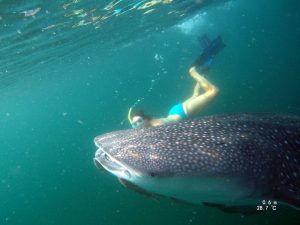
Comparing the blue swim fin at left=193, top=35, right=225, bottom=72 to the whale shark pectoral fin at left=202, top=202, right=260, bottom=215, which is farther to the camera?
the blue swim fin at left=193, top=35, right=225, bottom=72

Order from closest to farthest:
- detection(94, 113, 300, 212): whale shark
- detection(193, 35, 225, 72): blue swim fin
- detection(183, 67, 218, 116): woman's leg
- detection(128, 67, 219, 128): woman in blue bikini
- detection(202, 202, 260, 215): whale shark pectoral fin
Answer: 1. detection(94, 113, 300, 212): whale shark
2. detection(202, 202, 260, 215): whale shark pectoral fin
3. detection(128, 67, 219, 128): woman in blue bikini
4. detection(183, 67, 218, 116): woman's leg
5. detection(193, 35, 225, 72): blue swim fin

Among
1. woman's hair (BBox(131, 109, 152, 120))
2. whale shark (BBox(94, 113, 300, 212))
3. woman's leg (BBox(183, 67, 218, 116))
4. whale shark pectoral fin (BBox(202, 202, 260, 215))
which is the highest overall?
whale shark (BBox(94, 113, 300, 212))

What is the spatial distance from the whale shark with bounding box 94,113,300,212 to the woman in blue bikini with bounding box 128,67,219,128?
270cm

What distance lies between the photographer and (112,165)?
12.2ft

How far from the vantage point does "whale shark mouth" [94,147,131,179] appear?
351 centimetres

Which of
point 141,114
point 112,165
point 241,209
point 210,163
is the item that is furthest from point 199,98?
point 112,165

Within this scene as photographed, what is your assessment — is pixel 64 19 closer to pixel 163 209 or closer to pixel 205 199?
pixel 163 209

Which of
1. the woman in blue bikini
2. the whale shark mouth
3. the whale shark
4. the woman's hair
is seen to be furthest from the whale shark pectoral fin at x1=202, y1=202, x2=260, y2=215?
the woman's hair

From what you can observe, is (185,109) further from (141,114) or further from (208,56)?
(208,56)

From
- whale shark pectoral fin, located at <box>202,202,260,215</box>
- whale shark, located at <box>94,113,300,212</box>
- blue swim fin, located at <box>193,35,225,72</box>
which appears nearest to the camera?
whale shark, located at <box>94,113,300,212</box>

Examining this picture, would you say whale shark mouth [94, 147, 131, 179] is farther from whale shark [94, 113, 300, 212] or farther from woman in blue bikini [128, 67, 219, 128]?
woman in blue bikini [128, 67, 219, 128]

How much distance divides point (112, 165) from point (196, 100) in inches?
262

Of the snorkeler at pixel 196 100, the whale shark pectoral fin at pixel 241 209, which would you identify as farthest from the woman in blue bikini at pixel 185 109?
the whale shark pectoral fin at pixel 241 209

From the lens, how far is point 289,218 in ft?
32.6
